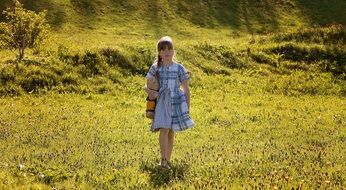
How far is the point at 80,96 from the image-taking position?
21984 mm

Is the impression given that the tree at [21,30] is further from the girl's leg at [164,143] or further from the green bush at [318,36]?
the girl's leg at [164,143]

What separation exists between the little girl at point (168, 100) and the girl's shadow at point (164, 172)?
0.29 metres

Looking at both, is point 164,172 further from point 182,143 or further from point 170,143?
point 182,143

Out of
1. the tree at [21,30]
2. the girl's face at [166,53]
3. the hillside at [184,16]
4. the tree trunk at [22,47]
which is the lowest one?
the hillside at [184,16]

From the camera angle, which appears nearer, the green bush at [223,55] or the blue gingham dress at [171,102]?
the blue gingham dress at [171,102]

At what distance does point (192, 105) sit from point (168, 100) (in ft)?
32.7

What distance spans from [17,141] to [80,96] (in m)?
8.55

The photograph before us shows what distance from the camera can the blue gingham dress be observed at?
10938 mm

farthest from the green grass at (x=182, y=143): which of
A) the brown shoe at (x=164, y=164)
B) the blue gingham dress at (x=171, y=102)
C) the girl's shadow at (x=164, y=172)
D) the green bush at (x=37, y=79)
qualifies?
the green bush at (x=37, y=79)

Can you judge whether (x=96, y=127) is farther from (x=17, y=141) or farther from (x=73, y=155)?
(x=73, y=155)

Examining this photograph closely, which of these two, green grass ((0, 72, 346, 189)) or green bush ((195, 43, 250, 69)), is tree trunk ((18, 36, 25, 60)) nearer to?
green grass ((0, 72, 346, 189))

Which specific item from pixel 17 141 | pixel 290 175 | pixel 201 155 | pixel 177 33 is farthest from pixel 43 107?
pixel 177 33

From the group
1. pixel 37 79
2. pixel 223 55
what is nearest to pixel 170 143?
pixel 37 79

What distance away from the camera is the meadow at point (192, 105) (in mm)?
10070
